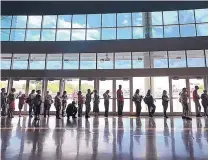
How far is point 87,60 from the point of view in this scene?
14.2 meters

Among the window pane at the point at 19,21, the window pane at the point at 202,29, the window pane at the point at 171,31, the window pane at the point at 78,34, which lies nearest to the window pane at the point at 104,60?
the window pane at the point at 78,34

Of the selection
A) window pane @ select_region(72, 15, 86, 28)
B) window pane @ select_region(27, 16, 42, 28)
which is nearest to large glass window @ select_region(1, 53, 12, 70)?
window pane @ select_region(27, 16, 42, 28)

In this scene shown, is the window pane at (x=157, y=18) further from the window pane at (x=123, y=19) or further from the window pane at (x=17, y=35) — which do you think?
the window pane at (x=17, y=35)

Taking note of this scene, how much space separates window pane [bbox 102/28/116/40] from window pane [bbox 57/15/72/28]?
2.88 meters

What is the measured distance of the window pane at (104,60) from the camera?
44.9ft

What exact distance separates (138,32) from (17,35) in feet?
29.6

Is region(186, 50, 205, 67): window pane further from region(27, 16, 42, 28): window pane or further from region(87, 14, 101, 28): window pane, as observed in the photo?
region(27, 16, 42, 28): window pane

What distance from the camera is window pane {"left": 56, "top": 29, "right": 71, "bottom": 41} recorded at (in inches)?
592

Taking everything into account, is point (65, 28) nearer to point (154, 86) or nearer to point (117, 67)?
point (117, 67)

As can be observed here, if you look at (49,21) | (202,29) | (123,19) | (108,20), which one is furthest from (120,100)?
(49,21)

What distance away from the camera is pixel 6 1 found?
45.4ft

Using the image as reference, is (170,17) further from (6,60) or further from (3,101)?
(3,101)

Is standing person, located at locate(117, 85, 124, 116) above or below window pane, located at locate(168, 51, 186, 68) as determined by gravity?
below

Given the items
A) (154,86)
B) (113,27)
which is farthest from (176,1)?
(154,86)
